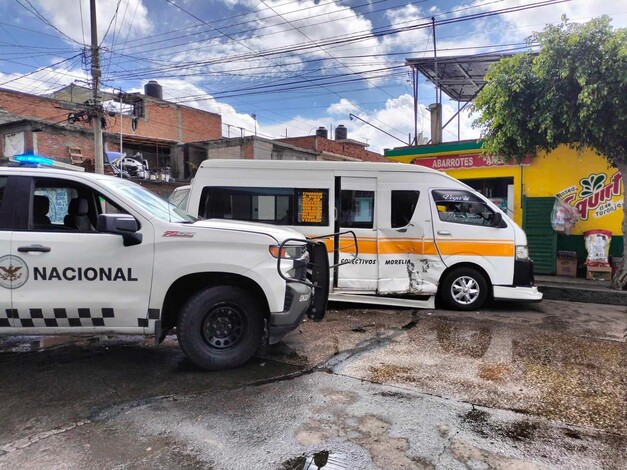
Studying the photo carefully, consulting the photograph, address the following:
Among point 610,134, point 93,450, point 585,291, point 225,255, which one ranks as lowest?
→ point 93,450

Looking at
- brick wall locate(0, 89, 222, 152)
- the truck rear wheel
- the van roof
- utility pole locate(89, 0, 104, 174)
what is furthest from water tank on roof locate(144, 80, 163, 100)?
the truck rear wheel

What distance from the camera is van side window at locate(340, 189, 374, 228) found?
7203mm

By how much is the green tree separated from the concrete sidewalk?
1.64 ft

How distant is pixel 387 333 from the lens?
5848mm

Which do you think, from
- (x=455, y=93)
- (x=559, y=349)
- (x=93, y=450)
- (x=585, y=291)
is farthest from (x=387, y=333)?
(x=455, y=93)

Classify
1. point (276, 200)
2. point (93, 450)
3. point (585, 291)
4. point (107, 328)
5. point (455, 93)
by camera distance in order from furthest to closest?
1. point (455, 93)
2. point (585, 291)
3. point (276, 200)
4. point (107, 328)
5. point (93, 450)

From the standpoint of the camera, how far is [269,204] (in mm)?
7242

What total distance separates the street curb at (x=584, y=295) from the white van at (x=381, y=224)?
1.75 metres

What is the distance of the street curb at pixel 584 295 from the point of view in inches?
321

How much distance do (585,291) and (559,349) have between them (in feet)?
12.9

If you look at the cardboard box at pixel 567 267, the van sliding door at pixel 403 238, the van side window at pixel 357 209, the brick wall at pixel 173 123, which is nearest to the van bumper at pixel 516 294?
the van sliding door at pixel 403 238

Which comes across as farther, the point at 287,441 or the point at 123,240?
the point at 123,240

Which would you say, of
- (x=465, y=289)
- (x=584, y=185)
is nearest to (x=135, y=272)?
(x=465, y=289)

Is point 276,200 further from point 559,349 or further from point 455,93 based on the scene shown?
point 455,93
